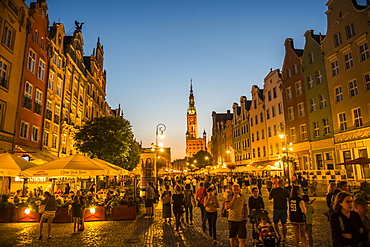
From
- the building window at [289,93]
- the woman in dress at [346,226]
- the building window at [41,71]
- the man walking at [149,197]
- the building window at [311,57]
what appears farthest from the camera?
the building window at [289,93]

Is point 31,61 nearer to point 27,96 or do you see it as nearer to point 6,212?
point 27,96

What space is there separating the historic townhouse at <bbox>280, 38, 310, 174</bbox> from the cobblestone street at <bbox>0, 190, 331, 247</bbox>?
21204 millimetres

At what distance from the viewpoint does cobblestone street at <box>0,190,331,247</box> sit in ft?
31.1

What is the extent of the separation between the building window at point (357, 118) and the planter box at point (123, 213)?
21.6 m

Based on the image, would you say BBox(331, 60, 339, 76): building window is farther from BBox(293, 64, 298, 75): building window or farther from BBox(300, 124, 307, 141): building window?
BBox(300, 124, 307, 141): building window

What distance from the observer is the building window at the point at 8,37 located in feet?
67.2

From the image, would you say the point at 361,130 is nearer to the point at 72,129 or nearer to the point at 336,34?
the point at 336,34

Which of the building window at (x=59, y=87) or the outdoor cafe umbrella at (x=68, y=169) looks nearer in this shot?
the outdoor cafe umbrella at (x=68, y=169)

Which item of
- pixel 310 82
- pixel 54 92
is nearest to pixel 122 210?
pixel 54 92

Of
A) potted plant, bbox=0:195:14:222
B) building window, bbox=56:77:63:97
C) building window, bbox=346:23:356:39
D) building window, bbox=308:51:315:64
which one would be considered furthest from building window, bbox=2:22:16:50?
building window, bbox=308:51:315:64

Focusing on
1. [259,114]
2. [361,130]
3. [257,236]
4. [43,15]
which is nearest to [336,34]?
[361,130]

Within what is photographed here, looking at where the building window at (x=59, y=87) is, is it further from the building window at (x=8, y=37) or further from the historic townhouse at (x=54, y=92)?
the building window at (x=8, y=37)

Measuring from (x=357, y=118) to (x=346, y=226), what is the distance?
24.6 meters

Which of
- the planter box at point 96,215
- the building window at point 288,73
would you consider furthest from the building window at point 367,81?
the planter box at point 96,215
